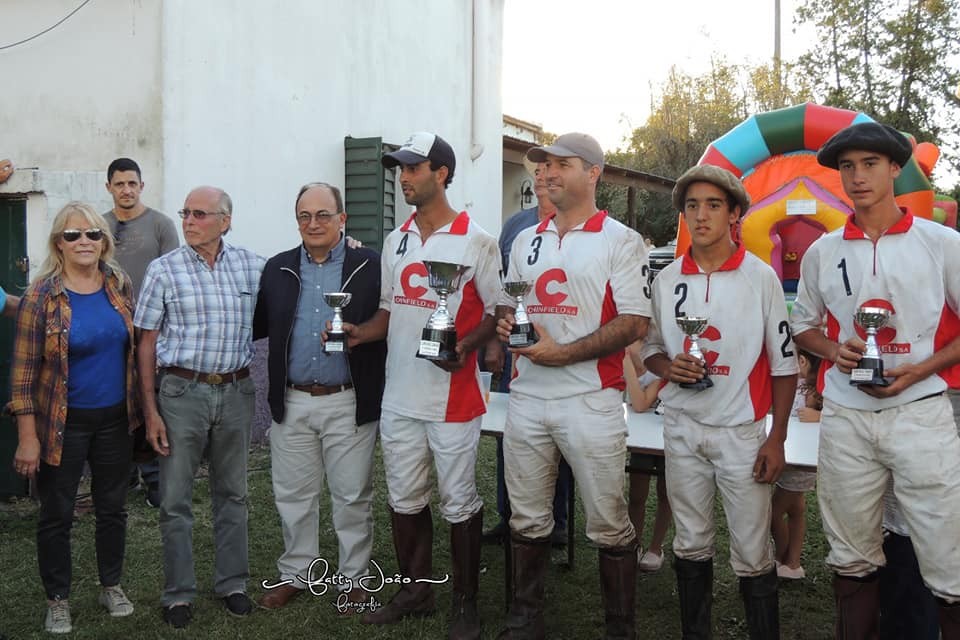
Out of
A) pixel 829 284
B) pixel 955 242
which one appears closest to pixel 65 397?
pixel 829 284

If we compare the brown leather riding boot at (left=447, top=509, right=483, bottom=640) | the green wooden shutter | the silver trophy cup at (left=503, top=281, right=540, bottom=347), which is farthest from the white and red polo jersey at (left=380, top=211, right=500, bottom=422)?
the green wooden shutter

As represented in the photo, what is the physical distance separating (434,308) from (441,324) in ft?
1.08

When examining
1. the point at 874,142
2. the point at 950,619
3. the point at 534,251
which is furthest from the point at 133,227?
the point at 950,619

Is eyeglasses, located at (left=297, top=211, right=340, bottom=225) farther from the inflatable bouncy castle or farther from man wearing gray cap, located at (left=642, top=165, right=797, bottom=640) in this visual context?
the inflatable bouncy castle

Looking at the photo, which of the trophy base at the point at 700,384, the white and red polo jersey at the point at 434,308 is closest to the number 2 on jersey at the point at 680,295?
the trophy base at the point at 700,384

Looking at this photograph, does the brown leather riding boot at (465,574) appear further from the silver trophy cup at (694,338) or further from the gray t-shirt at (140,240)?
the gray t-shirt at (140,240)

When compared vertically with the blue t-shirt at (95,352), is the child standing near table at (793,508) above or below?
below

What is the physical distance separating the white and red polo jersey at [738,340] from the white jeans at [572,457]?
1.15 ft

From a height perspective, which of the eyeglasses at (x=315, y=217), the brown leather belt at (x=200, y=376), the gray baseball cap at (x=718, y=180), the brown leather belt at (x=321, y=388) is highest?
the gray baseball cap at (x=718, y=180)

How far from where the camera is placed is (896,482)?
134 inches

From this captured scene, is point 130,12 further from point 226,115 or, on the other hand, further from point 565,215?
point 565,215

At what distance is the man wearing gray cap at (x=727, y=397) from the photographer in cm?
376

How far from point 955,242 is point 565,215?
160 cm

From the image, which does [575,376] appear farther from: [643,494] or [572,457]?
[643,494]
